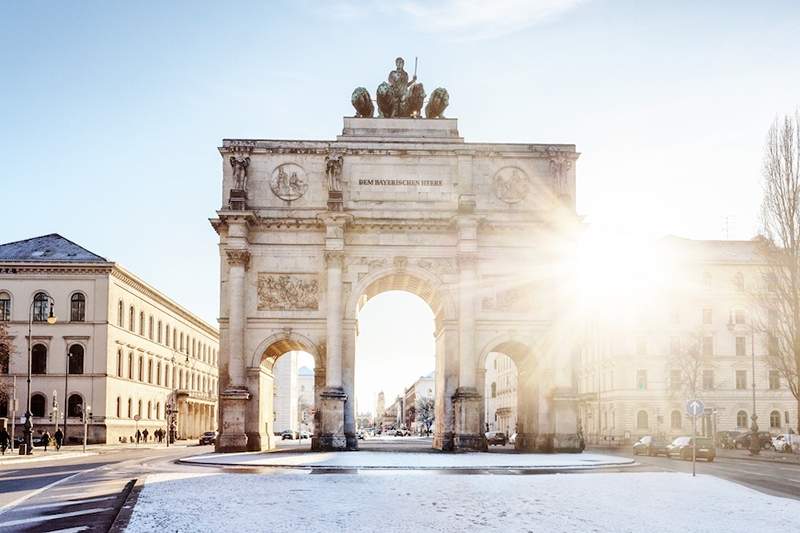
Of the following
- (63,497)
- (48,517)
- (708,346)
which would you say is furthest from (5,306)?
(48,517)

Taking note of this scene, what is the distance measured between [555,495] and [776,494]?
5.69m

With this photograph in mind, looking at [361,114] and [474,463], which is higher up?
[361,114]

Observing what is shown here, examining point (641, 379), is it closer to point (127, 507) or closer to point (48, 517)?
point (127, 507)

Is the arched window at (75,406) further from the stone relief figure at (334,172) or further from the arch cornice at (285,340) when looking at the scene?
the stone relief figure at (334,172)

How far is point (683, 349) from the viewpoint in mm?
74750

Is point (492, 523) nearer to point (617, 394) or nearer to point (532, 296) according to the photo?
point (532, 296)

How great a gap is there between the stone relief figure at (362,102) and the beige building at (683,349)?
123 feet

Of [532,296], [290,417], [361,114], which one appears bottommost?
[290,417]

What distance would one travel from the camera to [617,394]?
78.5 metres

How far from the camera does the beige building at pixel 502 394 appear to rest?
105 m

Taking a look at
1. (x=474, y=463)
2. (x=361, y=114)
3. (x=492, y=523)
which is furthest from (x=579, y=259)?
(x=492, y=523)

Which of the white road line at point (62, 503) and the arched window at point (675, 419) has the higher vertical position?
the white road line at point (62, 503)

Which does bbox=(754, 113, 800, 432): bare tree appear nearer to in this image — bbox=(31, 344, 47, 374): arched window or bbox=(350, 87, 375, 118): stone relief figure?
bbox=(350, 87, 375, 118): stone relief figure

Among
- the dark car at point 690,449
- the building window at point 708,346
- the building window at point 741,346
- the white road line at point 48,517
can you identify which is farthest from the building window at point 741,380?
the white road line at point 48,517
